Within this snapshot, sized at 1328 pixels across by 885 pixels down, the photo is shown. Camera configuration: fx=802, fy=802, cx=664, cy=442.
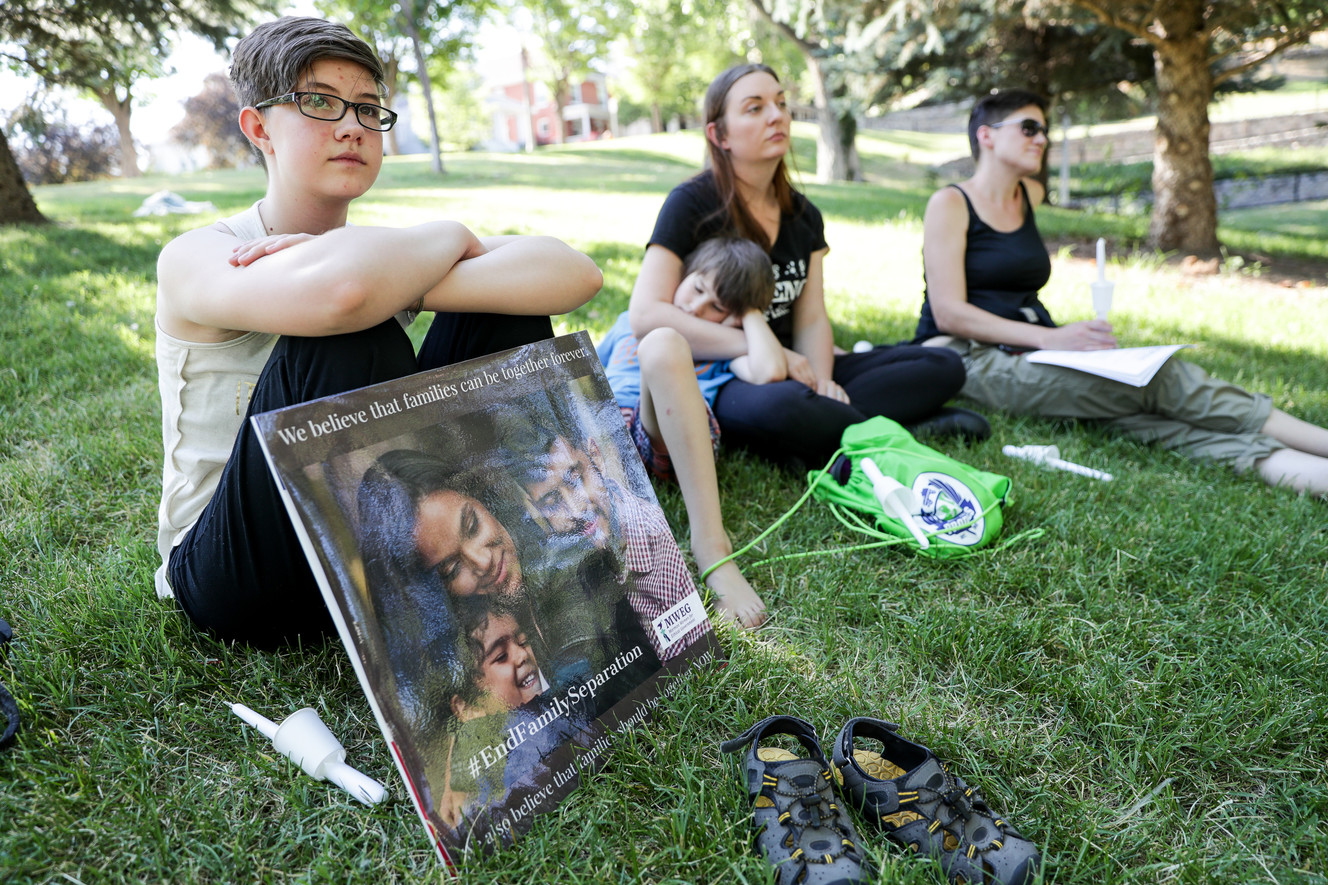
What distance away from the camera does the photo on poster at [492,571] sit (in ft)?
4.50

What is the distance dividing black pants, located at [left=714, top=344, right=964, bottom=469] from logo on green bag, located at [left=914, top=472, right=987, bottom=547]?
1.43 ft

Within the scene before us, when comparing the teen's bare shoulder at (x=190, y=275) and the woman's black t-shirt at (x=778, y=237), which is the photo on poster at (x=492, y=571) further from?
the woman's black t-shirt at (x=778, y=237)

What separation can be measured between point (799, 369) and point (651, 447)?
0.70 meters

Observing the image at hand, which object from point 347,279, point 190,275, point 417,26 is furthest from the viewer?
point 417,26

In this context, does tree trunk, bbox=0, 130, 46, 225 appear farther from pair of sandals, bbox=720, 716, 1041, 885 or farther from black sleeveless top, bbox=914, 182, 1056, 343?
pair of sandals, bbox=720, 716, 1041, 885

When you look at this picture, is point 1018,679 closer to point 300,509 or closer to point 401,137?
point 300,509

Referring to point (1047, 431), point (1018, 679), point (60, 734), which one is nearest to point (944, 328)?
point (1047, 431)

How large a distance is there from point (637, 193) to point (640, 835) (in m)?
12.8

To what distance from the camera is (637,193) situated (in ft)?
43.8

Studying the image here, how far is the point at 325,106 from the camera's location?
68.2 inches

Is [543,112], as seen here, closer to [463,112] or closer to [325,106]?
[463,112]

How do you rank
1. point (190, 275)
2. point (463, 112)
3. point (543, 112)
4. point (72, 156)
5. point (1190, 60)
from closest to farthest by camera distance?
point (190, 275), point (1190, 60), point (72, 156), point (463, 112), point (543, 112)

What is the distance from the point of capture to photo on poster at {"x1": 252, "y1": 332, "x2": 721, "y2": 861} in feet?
4.50

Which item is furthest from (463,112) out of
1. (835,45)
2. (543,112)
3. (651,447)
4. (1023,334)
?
(651,447)
